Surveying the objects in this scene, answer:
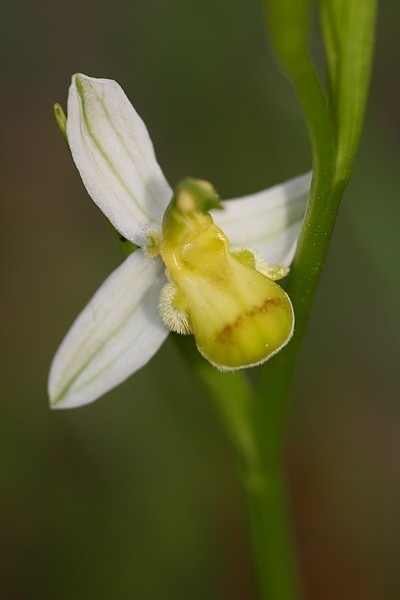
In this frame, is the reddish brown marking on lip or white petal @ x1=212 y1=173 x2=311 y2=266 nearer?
the reddish brown marking on lip

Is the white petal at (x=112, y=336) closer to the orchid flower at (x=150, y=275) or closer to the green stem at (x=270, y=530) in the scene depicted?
the orchid flower at (x=150, y=275)

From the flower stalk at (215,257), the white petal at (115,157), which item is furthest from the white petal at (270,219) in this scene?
the white petal at (115,157)

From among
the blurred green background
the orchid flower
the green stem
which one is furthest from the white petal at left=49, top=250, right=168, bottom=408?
the blurred green background

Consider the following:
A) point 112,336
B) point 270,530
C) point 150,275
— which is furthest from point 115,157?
point 270,530

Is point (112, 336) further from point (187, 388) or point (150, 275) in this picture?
point (187, 388)

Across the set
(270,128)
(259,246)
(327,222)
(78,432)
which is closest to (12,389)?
(78,432)

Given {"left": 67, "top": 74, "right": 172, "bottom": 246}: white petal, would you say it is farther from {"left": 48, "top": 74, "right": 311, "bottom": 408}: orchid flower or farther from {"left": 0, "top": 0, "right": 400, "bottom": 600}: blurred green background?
{"left": 0, "top": 0, "right": 400, "bottom": 600}: blurred green background
